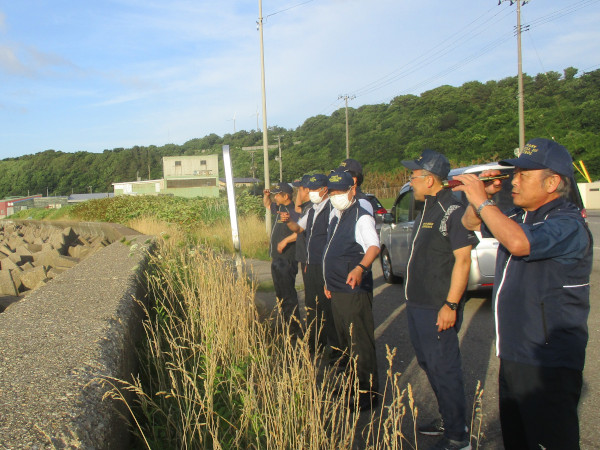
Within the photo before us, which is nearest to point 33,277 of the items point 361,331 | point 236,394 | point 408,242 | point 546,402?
point 408,242

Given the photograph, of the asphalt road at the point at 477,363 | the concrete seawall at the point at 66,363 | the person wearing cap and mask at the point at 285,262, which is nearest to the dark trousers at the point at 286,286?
the person wearing cap and mask at the point at 285,262

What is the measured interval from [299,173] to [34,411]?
64.1 meters

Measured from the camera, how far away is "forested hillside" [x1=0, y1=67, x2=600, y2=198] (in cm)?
4622

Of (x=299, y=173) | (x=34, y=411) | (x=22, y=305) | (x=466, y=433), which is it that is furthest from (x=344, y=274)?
(x=299, y=173)

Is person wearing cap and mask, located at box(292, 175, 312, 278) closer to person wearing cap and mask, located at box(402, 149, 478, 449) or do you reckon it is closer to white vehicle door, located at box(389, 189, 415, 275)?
person wearing cap and mask, located at box(402, 149, 478, 449)

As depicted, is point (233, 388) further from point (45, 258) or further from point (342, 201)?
point (45, 258)

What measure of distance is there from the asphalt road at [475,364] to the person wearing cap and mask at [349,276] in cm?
47

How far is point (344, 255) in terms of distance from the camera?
471cm

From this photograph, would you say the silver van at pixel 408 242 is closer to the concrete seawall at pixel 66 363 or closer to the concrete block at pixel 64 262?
the concrete seawall at pixel 66 363

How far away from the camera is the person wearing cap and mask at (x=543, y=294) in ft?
8.43

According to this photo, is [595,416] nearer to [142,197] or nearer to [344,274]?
[344,274]

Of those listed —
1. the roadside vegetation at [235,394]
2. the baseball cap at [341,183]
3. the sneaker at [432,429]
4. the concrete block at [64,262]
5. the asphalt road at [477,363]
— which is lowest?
the asphalt road at [477,363]

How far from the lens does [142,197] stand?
981 inches

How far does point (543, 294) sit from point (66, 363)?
7.58 feet
